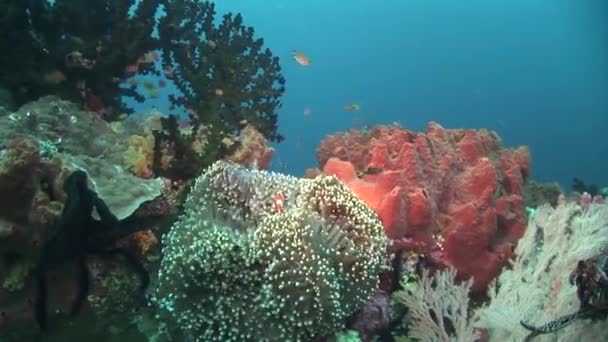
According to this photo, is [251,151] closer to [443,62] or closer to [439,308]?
[439,308]

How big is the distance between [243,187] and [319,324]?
48.1 inches

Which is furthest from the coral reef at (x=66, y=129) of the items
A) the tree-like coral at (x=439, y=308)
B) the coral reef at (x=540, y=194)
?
the coral reef at (x=540, y=194)

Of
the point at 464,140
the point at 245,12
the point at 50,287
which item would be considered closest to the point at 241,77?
the point at 464,140

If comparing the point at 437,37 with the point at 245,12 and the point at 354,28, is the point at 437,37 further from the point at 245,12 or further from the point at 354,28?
the point at 245,12

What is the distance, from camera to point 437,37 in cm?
10831

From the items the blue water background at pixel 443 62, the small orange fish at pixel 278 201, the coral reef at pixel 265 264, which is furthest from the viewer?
the blue water background at pixel 443 62

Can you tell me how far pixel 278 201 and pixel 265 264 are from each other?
648mm

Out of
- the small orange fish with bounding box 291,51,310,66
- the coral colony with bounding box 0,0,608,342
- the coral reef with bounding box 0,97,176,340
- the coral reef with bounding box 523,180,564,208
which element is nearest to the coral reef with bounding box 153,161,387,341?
the coral colony with bounding box 0,0,608,342

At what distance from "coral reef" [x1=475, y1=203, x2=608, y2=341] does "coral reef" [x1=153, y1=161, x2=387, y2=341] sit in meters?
1.06

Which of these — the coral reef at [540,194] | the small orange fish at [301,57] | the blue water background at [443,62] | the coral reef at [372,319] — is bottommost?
the coral reef at [372,319]

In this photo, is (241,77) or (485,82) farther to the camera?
(485,82)

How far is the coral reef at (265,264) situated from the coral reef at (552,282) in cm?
106

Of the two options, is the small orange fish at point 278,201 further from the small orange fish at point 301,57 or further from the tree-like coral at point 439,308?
the small orange fish at point 301,57

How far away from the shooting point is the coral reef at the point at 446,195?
4.84 meters
